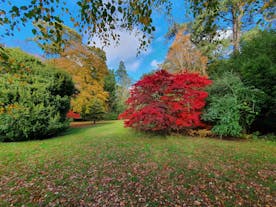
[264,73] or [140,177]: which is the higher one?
[264,73]

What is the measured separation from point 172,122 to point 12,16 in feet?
19.8

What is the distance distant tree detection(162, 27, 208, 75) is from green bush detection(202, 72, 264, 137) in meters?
6.21

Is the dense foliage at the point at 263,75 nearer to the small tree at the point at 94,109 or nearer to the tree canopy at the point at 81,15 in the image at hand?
the tree canopy at the point at 81,15

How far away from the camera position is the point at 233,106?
6199 mm

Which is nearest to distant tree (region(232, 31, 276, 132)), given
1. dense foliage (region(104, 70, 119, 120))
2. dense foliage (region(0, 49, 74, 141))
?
dense foliage (region(0, 49, 74, 141))

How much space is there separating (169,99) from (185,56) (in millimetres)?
8699

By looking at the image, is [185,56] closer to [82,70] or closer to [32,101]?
[82,70]

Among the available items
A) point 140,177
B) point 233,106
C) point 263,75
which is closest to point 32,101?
point 140,177

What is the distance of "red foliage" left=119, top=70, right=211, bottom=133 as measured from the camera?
254 inches

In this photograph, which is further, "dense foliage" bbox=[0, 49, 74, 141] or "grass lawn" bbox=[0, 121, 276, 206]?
"dense foliage" bbox=[0, 49, 74, 141]

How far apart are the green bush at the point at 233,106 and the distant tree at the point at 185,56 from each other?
20.4 ft

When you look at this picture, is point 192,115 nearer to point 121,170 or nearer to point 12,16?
point 121,170

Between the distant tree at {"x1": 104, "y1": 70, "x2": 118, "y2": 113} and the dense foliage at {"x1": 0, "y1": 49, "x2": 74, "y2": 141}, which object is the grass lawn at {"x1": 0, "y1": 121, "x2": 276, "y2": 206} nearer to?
the dense foliage at {"x1": 0, "y1": 49, "x2": 74, "y2": 141}

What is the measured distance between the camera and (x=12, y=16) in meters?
1.71
